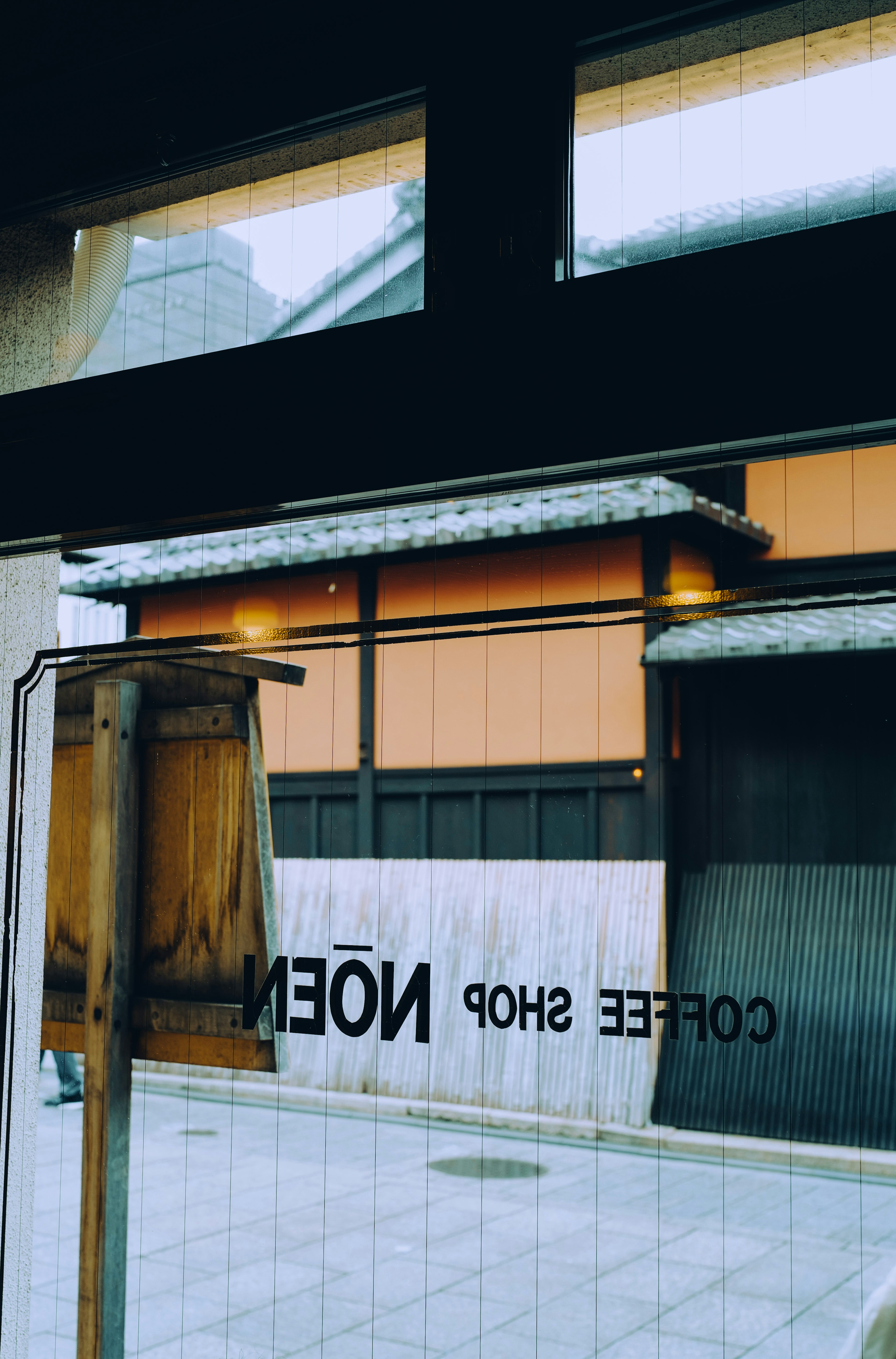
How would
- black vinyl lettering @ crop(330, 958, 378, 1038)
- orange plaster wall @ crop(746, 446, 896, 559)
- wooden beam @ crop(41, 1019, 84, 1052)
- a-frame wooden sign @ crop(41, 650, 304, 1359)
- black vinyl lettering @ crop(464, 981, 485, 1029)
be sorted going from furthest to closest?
wooden beam @ crop(41, 1019, 84, 1052) < a-frame wooden sign @ crop(41, 650, 304, 1359) < black vinyl lettering @ crop(330, 958, 378, 1038) < black vinyl lettering @ crop(464, 981, 485, 1029) < orange plaster wall @ crop(746, 446, 896, 559)

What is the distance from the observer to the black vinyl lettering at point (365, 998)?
79.2 inches

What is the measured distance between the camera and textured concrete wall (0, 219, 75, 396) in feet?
8.05

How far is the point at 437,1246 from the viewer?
2.19m

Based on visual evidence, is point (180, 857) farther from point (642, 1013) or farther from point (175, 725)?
point (642, 1013)

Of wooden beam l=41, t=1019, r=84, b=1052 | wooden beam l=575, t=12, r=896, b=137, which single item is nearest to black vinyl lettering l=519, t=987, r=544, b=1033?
wooden beam l=41, t=1019, r=84, b=1052

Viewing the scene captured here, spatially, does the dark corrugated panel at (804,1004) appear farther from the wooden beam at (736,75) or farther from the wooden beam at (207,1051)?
the wooden beam at (736,75)

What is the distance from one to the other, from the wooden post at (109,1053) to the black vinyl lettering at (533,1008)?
88cm

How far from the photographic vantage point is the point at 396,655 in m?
2.07

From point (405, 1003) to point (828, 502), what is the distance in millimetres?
1024

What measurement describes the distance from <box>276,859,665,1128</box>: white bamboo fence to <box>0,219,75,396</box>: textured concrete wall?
1177 millimetres

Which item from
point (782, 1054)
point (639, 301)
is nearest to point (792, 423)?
point (639, 301)

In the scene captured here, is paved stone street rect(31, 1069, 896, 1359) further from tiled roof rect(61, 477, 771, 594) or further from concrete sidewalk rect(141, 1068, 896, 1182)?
tiled roof rect(61, 477, 771, 594)

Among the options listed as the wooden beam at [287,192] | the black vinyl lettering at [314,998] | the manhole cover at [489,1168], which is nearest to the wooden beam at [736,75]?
the wooden beam at [287,192]

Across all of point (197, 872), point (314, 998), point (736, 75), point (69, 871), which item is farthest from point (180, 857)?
point (736, 75)
